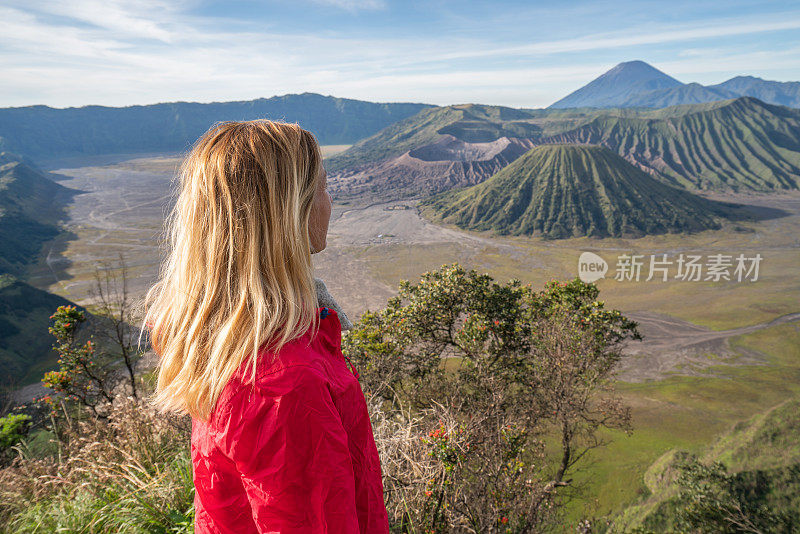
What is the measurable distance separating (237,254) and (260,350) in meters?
0.30

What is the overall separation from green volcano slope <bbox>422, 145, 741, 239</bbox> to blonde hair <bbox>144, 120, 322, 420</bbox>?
62.2 m

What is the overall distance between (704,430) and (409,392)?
14.8 meters

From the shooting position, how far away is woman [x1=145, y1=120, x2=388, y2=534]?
3.22 feet

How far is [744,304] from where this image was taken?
34094mm

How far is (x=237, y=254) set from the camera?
1.20 m

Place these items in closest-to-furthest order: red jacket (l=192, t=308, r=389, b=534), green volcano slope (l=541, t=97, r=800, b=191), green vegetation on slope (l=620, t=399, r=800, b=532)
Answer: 1. red jacket (l=192, t=308, r=389, b=534)
2. green vegetation on slope (l=620, t=399, r=800, b=532)
3. green volcano slope (l=541, t=97, r=800, b=191)

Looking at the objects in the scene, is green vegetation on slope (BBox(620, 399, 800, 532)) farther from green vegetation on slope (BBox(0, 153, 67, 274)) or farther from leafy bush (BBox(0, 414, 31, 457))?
green vegetation on slope (BBox(0, 153, 67, 274))

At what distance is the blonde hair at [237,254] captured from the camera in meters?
1.12

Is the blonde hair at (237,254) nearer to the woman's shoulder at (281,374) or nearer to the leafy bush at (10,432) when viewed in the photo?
the woman's shoulder at (281,374)

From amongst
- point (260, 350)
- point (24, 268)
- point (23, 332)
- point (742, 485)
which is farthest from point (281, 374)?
point (24, 268)

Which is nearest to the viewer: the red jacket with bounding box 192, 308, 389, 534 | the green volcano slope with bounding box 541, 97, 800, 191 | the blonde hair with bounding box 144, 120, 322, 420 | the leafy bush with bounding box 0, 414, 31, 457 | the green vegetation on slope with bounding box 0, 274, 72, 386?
the red jacket with bounding box 192, 308, 389, 534

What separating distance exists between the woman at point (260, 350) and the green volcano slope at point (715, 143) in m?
103

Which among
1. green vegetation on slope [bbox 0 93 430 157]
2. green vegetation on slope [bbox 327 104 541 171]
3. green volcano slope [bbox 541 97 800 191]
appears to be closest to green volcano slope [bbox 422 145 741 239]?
green volcano slope [bbox 541 97 800 191]

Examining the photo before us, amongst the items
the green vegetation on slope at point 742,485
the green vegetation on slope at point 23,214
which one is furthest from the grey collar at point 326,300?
the green vegetation on slope at point 23,214
